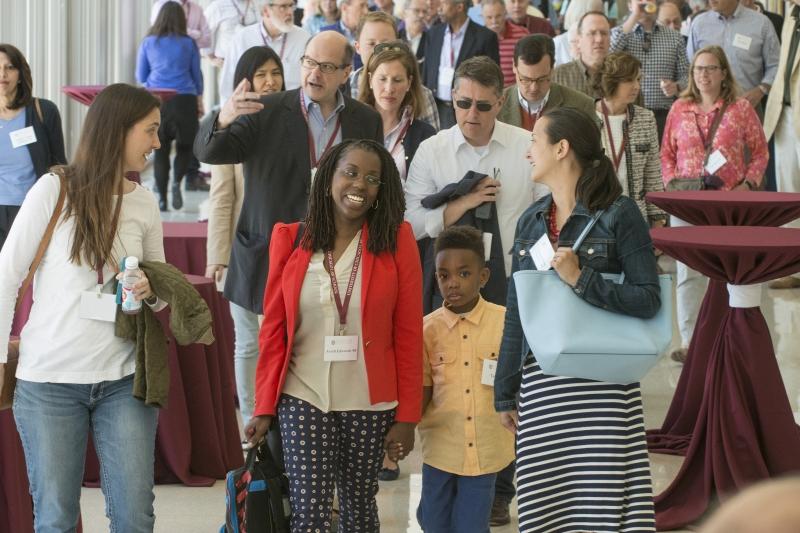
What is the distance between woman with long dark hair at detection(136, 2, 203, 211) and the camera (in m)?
13.2

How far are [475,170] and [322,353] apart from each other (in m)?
1.50

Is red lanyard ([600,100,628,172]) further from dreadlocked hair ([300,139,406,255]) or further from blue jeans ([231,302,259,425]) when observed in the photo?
dreadlocked hair ([300,139,406,255])

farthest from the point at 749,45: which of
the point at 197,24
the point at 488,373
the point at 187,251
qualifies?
the point at 488,373

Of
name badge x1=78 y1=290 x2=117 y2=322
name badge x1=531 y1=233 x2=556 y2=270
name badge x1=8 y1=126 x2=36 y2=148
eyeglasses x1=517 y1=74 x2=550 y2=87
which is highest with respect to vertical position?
eyeglasses x1=517 y1=74 x2=550 y2=87

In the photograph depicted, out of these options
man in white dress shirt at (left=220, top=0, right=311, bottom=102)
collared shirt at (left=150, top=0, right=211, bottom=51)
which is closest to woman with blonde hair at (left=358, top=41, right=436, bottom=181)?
man in white dress shirt at (left=220, top=0, right=311, bottom=102)

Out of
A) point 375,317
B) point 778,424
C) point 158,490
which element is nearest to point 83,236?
point 375,317

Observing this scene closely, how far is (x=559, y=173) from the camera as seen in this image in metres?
3.50

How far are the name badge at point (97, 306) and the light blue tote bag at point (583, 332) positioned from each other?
1.15 meters

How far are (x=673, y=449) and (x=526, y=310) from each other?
9.92 feet

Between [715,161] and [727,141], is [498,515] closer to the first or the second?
[715,161]

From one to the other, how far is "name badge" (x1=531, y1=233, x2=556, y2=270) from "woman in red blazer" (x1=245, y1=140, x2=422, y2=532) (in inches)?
18.5

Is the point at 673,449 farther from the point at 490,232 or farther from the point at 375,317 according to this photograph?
the point at 375,317

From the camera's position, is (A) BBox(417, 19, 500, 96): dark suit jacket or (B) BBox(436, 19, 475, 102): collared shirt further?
(A) BBox(417, 19, 500, 96): dark suit jacket

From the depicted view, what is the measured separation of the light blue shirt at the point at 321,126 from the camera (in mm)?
→ 4816
